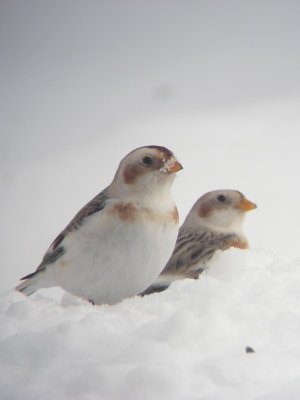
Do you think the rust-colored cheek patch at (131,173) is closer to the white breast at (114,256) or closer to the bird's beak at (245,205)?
the white breast at (114,256)

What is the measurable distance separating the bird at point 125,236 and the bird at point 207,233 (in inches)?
34.1

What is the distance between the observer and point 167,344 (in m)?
3.00

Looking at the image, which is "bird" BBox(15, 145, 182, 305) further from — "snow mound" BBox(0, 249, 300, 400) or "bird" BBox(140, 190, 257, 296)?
"bird" BBox(140, 190, 257, 296)

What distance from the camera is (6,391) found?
2.75 meters

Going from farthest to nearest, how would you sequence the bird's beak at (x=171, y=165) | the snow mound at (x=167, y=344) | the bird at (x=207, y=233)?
the bird at (x=207, y=233) < the bird's beak at (x=171, y=165) < the snow mound at (x=167, y=344)

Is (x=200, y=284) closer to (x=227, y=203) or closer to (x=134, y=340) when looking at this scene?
(x=134, y=340)

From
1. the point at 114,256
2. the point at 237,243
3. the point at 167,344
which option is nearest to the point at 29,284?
the point at 114,256

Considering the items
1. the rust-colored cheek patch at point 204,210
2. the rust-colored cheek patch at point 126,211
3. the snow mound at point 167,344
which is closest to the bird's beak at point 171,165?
the rust-colored cheek patch at point 126,211

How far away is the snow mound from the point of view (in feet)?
8.83

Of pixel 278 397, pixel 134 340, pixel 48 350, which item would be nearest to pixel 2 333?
pixel 48 350

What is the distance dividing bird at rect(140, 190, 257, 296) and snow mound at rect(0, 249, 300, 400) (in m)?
1.08

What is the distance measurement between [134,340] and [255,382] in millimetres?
630

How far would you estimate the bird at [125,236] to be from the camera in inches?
157

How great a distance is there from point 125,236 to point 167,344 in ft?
3.57
